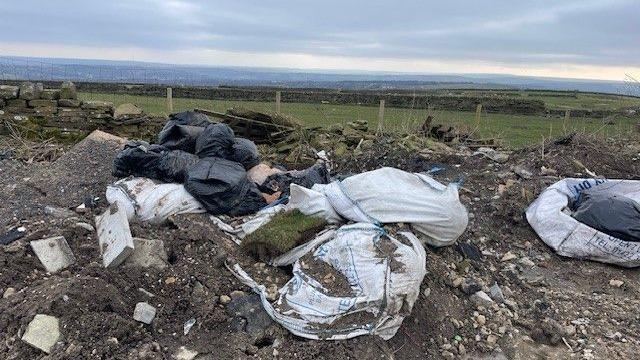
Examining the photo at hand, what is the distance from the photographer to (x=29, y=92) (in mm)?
8062

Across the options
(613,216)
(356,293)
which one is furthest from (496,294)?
(613,216)

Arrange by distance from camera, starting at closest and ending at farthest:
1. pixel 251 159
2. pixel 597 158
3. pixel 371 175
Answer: pixel 371 175, pixel 251 159, pixel 597 158

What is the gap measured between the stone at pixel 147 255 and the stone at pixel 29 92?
241 inches

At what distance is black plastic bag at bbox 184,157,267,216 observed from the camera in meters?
4.01

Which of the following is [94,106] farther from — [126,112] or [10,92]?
[10,92]

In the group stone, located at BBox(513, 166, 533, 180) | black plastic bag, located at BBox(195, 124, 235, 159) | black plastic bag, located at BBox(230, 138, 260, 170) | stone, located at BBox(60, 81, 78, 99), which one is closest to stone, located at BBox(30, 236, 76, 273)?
black plastic bag, located at BBox(195, 124, 235, 159)

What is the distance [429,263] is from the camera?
369cm

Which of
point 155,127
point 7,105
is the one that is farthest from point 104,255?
point 7,105

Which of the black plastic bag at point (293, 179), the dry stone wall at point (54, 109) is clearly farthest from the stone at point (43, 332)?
the dry stone wall at point (54, 109)

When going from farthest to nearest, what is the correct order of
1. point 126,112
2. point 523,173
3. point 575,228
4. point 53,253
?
point 126,112 < point 523,173 < point 575,228 < point 53,253

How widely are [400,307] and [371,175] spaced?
3.60ft

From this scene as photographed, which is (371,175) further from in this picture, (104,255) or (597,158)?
(597,158)

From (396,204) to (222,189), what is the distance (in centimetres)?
140

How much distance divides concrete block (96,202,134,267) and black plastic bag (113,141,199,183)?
2.08 ft
